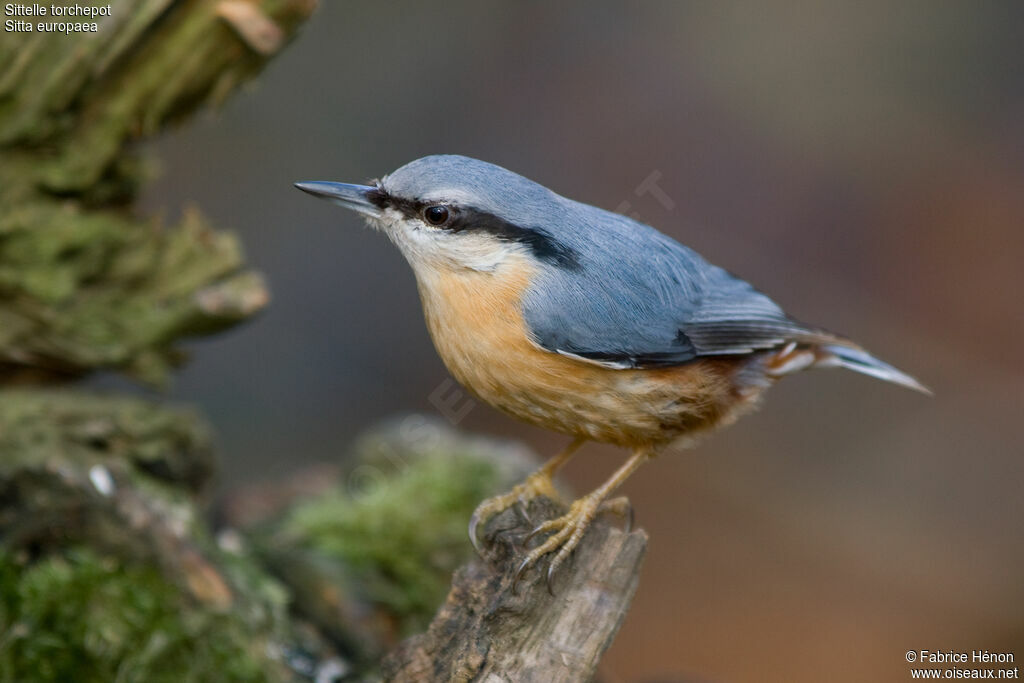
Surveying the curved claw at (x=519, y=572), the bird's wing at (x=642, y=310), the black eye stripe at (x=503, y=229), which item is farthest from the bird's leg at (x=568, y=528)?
the black eye stripe at (x=503, y=229)

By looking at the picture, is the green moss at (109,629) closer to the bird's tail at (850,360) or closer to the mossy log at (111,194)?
the mossy log at (111,194)

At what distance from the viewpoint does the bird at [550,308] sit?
2.82 meters

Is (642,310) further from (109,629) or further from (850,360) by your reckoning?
(109,629)

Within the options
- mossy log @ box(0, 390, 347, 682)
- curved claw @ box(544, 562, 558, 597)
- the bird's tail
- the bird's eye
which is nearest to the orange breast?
the bird's eye

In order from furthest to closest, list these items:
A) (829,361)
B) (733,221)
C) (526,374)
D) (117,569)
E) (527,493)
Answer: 1. (733,221)
2. (829,361)
3. (527,493)
4. (117,569)
5. (526,374)

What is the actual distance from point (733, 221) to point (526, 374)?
5.40 m

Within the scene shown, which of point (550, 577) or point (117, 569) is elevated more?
point (550, 577)

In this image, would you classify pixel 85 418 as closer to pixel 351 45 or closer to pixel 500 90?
pixel 351 45

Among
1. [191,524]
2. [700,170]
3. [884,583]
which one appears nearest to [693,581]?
[884,583]

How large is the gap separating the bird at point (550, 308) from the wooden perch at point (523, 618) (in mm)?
112

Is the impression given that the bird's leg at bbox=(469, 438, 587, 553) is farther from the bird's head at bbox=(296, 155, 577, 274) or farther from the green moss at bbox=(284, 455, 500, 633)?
the green moss at bbox=(284, 455, 500, 633)

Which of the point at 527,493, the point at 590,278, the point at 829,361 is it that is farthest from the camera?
the point at 829,361

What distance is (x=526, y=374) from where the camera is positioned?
9.19 feet

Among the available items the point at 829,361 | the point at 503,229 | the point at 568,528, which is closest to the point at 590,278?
the point at 503,229
